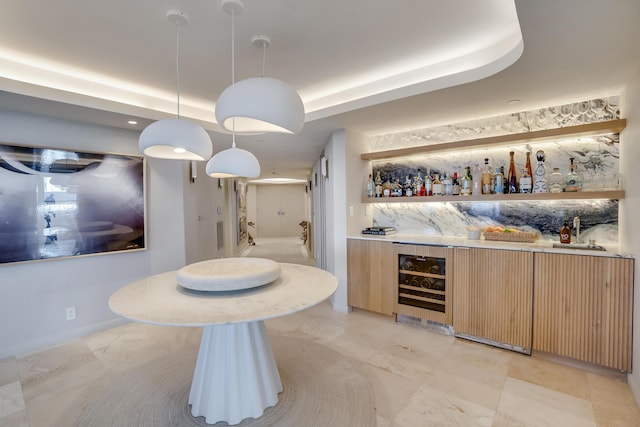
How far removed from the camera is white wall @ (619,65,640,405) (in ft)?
6.47

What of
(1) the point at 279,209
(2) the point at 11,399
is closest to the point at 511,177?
(2) the point at 11,399

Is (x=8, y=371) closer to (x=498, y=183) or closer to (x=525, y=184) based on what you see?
(x=498, y=183)

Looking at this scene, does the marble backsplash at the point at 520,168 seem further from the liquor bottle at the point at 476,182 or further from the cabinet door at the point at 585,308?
the cabinet door at the point at 585,308

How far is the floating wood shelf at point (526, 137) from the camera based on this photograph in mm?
2346

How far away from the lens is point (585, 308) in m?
2.23

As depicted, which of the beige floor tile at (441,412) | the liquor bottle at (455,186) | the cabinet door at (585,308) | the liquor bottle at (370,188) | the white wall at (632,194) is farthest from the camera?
→ the liquor bottle at (370,188)

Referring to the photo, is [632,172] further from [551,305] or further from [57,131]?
[57,131]

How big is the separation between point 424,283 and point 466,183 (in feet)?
3.54

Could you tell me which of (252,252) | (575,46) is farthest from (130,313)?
(252,252)

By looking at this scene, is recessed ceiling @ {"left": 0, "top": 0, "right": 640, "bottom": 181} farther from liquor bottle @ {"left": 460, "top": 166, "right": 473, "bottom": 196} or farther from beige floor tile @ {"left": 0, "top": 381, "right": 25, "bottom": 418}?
beige floor tile @ {"left": 0, "top": 381, "right": 25, "bottom": 418}

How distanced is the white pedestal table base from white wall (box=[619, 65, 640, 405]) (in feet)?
7.70

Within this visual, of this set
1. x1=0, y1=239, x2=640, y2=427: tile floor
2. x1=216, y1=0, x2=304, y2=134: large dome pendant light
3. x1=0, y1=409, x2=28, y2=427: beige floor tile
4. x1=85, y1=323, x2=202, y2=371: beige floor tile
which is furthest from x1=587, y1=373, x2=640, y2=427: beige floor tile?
x1=0, y1=409, x2=28, y2=427: beige floor tile

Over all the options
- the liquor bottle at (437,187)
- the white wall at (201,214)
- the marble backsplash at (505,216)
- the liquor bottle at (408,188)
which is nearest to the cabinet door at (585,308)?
the marble backsplash at (505,216)

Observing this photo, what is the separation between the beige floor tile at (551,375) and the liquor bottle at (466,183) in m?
1.50
